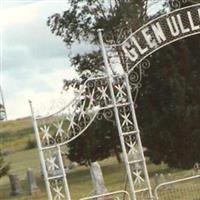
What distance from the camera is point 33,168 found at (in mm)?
42062

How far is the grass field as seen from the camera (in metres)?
28.0

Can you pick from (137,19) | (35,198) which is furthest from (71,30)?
(35,198)

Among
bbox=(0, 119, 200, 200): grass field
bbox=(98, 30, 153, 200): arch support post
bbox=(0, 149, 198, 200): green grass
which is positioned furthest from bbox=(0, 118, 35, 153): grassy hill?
bbox=(98, 30, 153, 200): arch support post

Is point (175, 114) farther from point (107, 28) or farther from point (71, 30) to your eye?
point (71, 30)

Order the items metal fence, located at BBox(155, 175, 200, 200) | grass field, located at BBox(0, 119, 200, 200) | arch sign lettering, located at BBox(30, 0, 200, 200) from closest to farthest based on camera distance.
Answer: arch sign lettering, located at BBox(30, 0, 200, 200)
metal fence, located at BBox(155, 175, 200, 200)
grass field, located at BBox(0, 119, 200, 200)

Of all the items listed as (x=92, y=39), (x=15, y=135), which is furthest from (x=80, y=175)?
(x=15, y=135)

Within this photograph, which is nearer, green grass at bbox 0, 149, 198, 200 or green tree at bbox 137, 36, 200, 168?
green tree at bbox 137, 36, 200, 168

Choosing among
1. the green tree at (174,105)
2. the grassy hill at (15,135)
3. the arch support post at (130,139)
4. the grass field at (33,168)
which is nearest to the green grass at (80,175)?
the grass field at (33,168)

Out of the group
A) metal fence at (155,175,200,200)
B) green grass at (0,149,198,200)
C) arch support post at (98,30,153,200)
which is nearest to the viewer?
arch support post at (98,30,153,200)

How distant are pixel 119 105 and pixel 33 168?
2956 centimetres

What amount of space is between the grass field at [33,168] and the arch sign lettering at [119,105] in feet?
28.5

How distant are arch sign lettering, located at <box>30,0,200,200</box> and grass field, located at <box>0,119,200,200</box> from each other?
8672 millimetres

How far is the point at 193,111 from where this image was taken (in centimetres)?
2447

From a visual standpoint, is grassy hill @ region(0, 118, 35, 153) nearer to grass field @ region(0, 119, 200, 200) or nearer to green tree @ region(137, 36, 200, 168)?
grass field @ region(0, 119, 200, 200)
